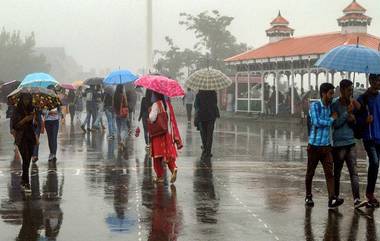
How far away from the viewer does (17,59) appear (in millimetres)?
73625

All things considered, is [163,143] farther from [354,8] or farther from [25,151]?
[354,8]

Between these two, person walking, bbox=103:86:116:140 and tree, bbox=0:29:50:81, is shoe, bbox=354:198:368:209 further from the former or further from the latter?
tree, bbox=0:29:50:81

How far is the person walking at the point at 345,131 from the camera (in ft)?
28.2

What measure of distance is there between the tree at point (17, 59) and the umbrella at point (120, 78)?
185 ft

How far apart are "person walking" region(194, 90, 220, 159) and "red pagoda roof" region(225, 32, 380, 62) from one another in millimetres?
13356

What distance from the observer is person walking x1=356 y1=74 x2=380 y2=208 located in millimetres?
8586

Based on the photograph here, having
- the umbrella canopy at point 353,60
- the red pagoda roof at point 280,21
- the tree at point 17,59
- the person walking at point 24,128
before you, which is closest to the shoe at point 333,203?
the umbrella canopy at point 353,60

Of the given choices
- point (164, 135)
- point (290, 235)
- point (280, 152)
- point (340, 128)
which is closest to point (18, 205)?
point (164, 135)

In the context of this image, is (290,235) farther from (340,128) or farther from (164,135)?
(164,135)

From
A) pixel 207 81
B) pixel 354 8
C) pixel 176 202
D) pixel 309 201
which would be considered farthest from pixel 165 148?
pixel 354 8

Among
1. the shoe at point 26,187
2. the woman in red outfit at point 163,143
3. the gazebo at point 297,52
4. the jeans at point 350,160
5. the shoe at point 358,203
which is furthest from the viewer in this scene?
the gazebo at point 297,52

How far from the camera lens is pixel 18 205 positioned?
859cm

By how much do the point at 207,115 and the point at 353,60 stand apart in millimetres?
6105

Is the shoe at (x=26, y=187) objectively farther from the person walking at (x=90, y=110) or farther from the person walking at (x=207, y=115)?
the person walking at (x=90, y=110)
